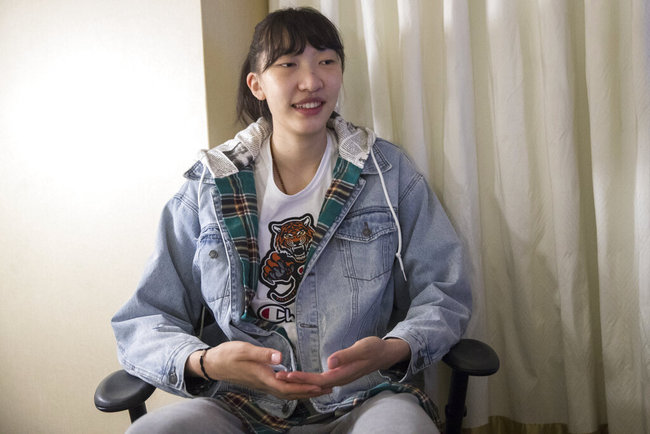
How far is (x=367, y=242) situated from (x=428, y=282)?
17cm

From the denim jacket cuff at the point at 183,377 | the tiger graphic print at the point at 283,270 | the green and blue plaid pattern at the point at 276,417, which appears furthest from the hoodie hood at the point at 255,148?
the green and blue plaid pattern at the point at 276,417

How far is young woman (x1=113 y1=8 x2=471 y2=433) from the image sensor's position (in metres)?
1.21

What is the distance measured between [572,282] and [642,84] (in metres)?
0.46

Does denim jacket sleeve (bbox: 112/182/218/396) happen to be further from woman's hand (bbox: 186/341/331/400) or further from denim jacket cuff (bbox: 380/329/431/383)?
denim jacket cuff (bbox: 380/329/431/383)

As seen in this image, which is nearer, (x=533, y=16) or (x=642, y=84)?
(x=642, y=84)

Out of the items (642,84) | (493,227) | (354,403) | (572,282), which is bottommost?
(354,403)

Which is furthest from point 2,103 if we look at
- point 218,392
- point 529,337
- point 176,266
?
point 529,337

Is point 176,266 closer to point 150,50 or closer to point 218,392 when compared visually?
point 218,392

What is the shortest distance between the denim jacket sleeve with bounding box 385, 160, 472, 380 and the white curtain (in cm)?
11

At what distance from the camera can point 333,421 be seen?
122 cm

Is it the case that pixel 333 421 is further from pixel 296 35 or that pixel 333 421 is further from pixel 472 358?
pixel 296 35

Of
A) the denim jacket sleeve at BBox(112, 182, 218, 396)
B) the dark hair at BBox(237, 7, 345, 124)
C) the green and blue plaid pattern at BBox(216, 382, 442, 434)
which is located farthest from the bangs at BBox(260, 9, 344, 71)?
the green and blue plaid pattern at BBox(216, 382, 442, 434)

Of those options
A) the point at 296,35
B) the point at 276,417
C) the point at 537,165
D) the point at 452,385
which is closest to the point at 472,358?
the point at 452,385

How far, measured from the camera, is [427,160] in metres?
1.46
